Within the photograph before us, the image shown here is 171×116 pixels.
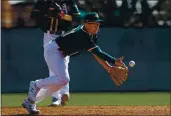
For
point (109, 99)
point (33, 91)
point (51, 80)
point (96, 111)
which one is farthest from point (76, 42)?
point (109, 99)

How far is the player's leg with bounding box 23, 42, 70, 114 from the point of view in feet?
26.5

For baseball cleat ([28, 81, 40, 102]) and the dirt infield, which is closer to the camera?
baseball cleat ([28, 81, 40, 102])

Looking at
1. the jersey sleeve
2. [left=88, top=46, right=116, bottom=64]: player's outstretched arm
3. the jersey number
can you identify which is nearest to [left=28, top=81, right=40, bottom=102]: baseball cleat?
[left=88, top=46, right=116, bottom=64]: player's outstretched arm

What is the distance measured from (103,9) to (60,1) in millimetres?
4345

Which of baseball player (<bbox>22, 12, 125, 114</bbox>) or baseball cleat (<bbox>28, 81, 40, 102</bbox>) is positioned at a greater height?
baseball player (<bbox>22, 12, 125, 114</bbox>)

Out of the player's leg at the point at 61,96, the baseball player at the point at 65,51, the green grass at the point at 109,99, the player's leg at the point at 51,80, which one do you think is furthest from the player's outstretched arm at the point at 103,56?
the green grass at the point at 109,99

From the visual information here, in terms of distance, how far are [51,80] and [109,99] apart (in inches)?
171

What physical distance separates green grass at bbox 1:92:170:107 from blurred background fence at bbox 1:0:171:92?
0.53m

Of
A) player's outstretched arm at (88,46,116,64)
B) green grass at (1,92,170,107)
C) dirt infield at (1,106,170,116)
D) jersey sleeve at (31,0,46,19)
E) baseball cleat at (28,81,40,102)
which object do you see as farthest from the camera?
jersey sleeve at (31,0,46,19)

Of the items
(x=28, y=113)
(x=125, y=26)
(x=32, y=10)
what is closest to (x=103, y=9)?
(x=125, y=26)

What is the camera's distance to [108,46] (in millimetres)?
14156

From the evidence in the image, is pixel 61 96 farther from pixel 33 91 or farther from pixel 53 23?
pixel 33 91

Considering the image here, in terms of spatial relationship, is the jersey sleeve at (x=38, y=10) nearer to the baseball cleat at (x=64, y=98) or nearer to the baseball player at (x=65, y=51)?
the baseball cleat at (x=64, y=98)

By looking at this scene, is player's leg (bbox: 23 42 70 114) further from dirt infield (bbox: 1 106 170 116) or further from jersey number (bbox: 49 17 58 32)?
jersey number (bbox: 49 17 58 32)
